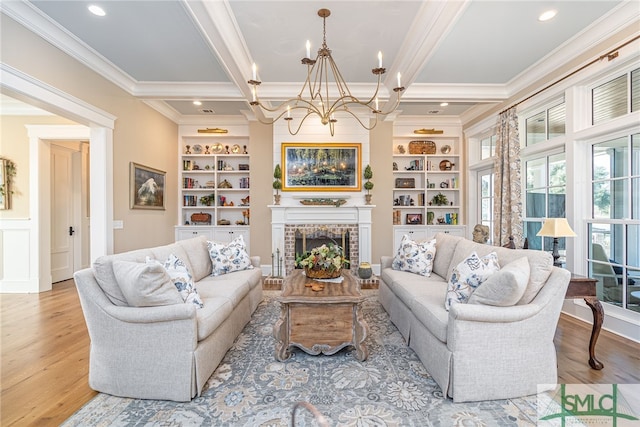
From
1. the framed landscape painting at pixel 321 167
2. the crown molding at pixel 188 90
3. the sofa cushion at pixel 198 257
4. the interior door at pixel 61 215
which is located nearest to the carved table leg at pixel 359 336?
the sofa cushion at pixel 198 257

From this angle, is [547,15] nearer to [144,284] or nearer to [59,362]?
[144,284]

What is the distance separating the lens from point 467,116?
5609mm

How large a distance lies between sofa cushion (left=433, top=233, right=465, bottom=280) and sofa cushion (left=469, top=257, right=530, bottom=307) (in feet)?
4.07

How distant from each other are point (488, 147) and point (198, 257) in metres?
5.14

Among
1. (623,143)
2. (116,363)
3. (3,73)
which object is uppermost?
(3,73)

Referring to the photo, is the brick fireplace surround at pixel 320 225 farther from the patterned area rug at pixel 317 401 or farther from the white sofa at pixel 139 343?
the white sofa at pixel 139 343

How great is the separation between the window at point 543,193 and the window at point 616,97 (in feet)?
1.98

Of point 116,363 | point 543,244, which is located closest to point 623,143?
point 543,244

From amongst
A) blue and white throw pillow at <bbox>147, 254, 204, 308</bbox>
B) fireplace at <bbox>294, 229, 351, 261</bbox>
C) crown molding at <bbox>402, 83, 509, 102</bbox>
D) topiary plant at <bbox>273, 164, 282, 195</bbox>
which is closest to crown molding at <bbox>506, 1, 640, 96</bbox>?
crown molding at <bbox>402, 83, 509, 102</bbox>

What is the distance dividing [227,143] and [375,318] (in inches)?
186

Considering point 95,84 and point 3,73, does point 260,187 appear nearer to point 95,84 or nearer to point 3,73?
point 95,84

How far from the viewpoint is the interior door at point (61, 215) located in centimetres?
509

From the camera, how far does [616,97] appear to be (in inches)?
117

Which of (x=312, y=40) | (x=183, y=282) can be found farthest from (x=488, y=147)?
(x=183, y=282)
